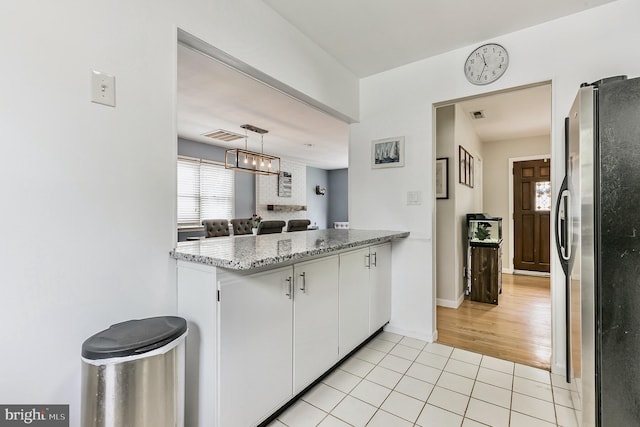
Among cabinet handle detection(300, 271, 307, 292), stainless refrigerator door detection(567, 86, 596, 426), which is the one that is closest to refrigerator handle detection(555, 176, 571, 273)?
stainless refrigerator door detection(567, 86, 596, 426)

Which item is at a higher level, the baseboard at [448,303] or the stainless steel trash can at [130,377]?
the stainless steel trash can at [130,377]

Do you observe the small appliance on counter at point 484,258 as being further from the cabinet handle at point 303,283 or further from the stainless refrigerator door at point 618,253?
the cabinet handle at point 303,283

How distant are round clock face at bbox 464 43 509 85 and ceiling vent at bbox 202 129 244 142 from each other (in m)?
3.59

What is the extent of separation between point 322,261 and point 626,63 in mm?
2275

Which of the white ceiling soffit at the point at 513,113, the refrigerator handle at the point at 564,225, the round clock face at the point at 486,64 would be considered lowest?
the refrigerator handle at the point at 564,225

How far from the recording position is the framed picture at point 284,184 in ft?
24.0

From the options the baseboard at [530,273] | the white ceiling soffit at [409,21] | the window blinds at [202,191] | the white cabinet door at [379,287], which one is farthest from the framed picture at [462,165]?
the window blinds at [202,191]

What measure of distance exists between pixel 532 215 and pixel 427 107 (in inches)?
158

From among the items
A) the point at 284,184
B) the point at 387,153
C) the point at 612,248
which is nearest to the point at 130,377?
the point at 612,248

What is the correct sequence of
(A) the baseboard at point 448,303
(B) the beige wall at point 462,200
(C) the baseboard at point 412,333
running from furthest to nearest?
(B) the beige wall at point 462,200, (A) the baseboard at point 448,303, (C) the baseboard at point 412,333

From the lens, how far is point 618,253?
113 cm

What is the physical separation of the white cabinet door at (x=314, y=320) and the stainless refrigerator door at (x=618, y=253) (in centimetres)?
128

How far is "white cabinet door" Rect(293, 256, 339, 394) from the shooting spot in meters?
1.68

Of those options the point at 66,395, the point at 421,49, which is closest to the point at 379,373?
the point at 66,395
